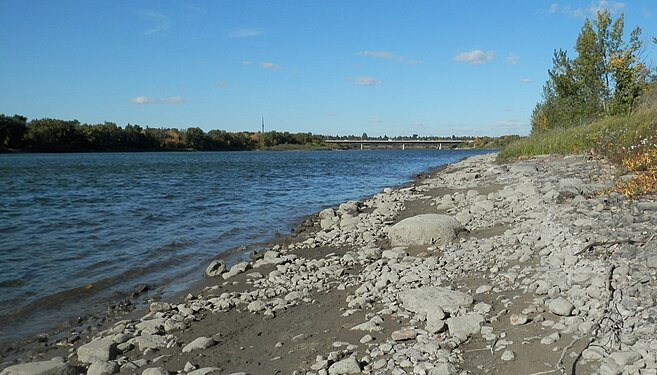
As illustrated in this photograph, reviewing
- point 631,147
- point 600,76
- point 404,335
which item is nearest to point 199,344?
point 404,335

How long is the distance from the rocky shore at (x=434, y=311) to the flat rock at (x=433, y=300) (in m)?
0.02

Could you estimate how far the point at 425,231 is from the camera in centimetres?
945

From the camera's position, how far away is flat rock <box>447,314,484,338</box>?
4.64m

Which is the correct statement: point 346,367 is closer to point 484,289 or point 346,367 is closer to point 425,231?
point 484,289

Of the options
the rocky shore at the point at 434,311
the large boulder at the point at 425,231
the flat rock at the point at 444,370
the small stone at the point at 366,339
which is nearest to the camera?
the flat rock at the point at 444,370

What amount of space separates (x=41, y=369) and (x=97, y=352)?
1.90ft

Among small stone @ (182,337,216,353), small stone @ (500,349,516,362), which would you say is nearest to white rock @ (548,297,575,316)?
small stone @ (500,349,516,362)

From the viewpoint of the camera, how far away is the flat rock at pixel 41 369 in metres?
5.11

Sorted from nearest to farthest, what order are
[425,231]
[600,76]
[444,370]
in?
1. [444,370]
2. [425,231]
3. [600,76]

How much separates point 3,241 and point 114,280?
5979mm

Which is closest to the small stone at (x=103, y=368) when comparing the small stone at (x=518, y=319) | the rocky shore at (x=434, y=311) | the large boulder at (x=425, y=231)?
the rocky shore at (x=434, y=311)

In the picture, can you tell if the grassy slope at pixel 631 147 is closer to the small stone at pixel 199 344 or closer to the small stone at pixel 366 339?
the small stone at pixel 366 339

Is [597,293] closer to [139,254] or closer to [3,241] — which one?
[139,254]

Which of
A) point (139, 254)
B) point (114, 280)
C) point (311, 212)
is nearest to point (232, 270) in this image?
point (114, 280)
